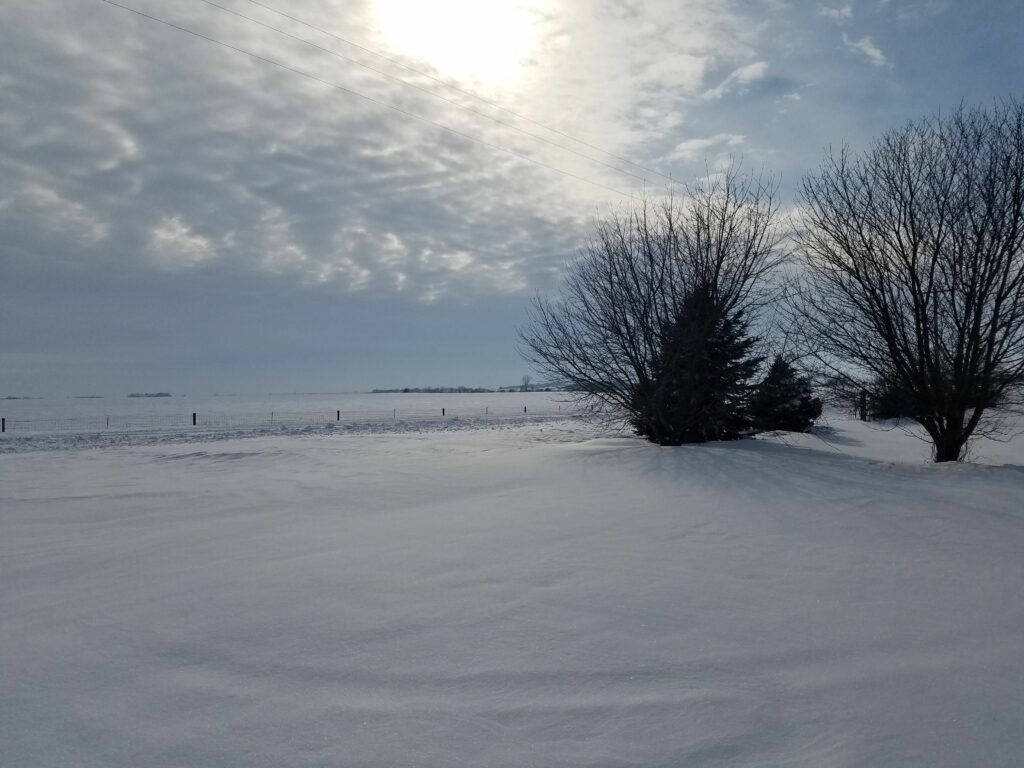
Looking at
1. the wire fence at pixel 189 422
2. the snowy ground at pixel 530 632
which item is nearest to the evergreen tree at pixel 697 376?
the snowy ground at pixel 530 632

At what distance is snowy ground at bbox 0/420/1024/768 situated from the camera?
9.41 feet

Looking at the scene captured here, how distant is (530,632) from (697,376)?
481 inches

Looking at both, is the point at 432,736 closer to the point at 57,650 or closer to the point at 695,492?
the point at 57,650

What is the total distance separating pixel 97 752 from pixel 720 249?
15101 mm

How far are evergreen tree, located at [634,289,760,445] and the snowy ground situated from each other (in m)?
7.16

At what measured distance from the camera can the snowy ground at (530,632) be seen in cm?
287

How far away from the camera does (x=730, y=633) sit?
3.87m

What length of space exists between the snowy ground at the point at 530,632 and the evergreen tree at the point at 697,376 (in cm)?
716

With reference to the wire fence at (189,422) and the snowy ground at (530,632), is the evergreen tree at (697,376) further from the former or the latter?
the wire fence at (189,422)

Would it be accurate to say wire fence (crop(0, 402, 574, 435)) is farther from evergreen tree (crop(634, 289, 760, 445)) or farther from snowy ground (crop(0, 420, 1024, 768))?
snowy ground (crop(0, 420, 1024, 768))

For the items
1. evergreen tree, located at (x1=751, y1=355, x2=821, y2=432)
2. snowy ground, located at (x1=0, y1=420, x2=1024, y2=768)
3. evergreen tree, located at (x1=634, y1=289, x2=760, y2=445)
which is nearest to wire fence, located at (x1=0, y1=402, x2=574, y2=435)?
evergreen tree, located at (x1=751, y1=355, x2=821, y2=432)

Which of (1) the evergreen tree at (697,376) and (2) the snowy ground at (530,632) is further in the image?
(1) the evergreen tree at (697,376)

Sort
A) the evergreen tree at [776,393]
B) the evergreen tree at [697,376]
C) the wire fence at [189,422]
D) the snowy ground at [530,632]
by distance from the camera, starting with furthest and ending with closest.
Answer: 1. the wire fence at [189,422]
2. the evergreen tree at [776,393]
3. the evergreen tree at [697,376]
4. the snowy ground at [530,632]

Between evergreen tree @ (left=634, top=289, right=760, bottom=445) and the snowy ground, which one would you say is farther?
evergreen tree @ (left=634, top=289, right=760, bottom=445)
